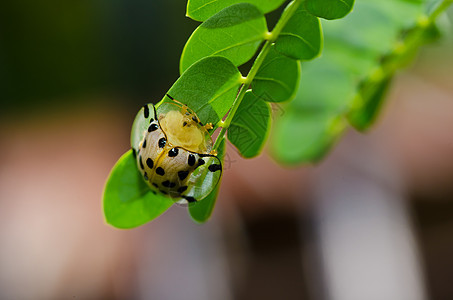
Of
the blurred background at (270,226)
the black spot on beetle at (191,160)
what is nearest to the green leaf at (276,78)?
the black spot on beetle at (191,160)

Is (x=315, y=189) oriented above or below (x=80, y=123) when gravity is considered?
below

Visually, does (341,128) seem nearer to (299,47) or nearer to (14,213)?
(299,47)

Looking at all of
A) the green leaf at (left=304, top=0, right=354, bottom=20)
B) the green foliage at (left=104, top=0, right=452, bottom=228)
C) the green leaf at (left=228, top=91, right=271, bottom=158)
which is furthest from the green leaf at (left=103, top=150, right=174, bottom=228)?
the green leaf at (left=304, top=0, right=354, bottom=20)

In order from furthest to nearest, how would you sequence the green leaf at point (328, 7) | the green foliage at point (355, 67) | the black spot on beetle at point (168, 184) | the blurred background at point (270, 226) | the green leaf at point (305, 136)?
the blurred background at point (270, 226)
the green leaf at point (305, 136)
the green foliage at point (355, 67)
the black spot on beetle at point (168, 184)
the green leaf at point (328, 7)

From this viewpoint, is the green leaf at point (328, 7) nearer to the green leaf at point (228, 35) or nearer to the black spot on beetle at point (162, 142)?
the green leaf at point (228, 35)

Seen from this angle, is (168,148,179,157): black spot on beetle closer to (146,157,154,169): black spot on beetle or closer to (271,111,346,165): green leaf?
(146,157,154,169): black spot on beetle

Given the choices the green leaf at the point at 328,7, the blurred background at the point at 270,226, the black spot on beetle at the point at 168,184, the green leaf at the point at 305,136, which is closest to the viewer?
the green leaf at the point at 328,7

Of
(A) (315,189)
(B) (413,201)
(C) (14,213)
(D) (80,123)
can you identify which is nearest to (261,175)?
(A) (315,189)
